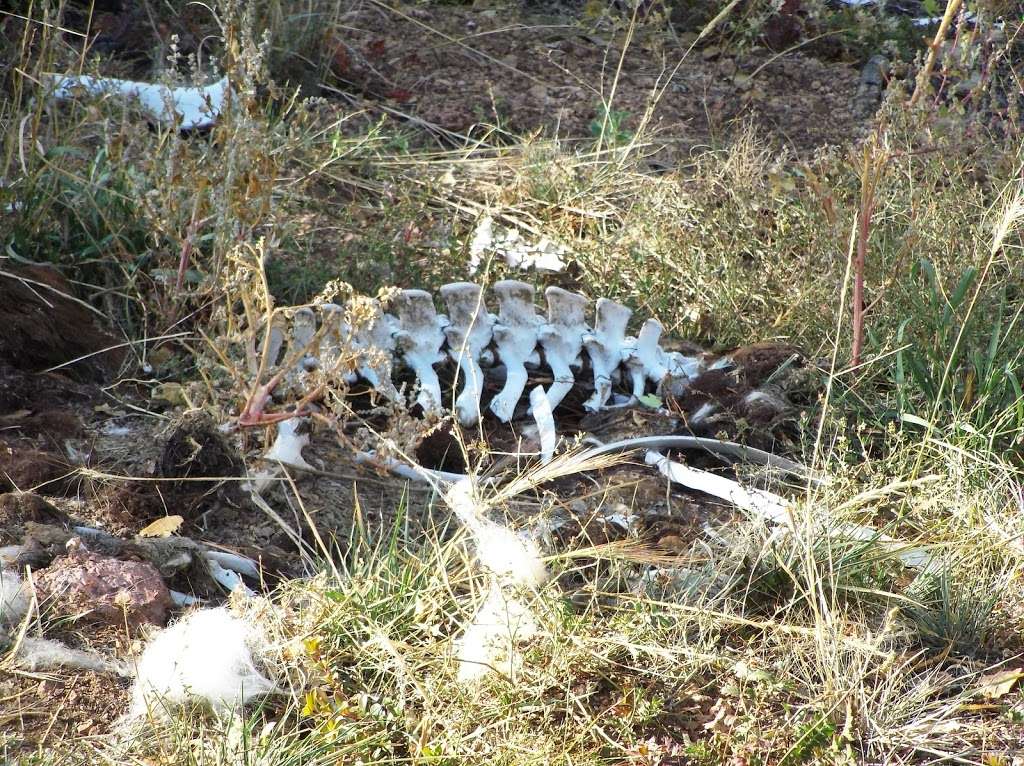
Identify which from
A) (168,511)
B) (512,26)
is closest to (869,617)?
(168,511)

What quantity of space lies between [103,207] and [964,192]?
2.98 m

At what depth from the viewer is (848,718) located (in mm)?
2129

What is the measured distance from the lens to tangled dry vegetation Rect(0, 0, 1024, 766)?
6.99ft

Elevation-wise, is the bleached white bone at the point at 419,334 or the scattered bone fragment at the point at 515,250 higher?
the bleached white bone at the point at 419,334

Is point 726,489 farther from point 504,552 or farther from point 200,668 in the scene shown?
point 200,668

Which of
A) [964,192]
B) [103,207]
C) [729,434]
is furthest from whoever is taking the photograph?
[964,192]

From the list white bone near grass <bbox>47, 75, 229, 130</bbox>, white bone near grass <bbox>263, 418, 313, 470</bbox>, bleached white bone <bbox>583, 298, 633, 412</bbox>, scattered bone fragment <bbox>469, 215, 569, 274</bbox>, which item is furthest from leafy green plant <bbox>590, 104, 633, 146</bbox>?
white bone near grass <bbox>263, 418, 313, 470</bbox>

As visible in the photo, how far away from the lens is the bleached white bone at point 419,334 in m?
3.22

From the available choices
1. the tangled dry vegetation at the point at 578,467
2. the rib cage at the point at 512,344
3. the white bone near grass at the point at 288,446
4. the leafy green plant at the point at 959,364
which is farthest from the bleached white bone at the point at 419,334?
the leafy green plant at the point at 959,364

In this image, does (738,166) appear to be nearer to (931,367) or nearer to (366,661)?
(931,367)

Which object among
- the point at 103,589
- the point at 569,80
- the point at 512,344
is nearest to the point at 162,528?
the point at 103,589

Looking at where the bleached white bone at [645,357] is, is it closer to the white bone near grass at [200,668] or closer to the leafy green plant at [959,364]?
the leafy green plant at [959,364]

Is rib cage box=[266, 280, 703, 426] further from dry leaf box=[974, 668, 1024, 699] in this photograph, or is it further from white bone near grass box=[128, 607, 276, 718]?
dry leaf box=[974, 668, 1024, 699]

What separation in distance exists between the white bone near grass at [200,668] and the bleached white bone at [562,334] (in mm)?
1424
